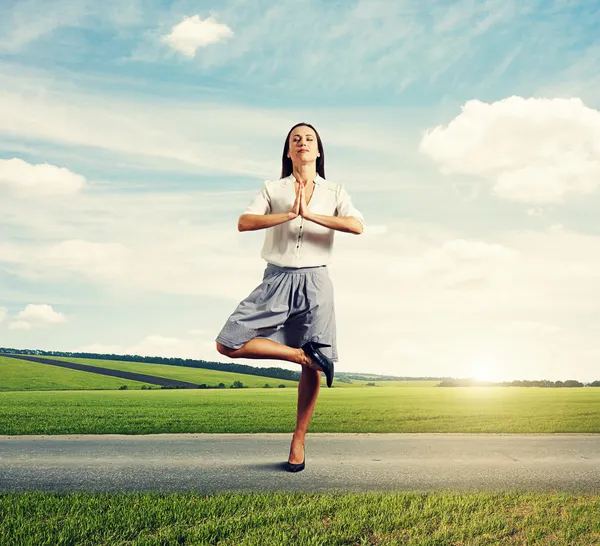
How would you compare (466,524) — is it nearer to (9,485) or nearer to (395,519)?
(395,519)

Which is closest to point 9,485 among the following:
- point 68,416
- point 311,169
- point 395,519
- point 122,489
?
point 122,489

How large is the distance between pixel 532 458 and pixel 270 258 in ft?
13.8

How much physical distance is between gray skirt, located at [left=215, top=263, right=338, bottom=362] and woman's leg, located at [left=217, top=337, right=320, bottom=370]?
61 mm

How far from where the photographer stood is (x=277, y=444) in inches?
317

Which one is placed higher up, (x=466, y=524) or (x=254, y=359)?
(x=254, y=359)

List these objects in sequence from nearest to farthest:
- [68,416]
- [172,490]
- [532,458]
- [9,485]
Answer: [172,490], [9,485], [532,458], [68,416]

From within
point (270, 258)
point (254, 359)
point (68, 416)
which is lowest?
point (68, 416)

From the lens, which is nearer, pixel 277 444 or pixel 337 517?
pixel 337 517

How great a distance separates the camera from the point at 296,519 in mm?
→ 4309

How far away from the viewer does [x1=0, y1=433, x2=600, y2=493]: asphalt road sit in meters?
5.65

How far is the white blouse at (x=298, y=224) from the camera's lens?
5.59 m

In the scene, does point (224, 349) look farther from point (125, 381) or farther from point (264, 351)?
point (125, 381)

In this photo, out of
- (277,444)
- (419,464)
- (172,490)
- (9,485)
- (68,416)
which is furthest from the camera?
(68,416)

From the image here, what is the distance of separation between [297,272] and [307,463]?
89.6 inches
